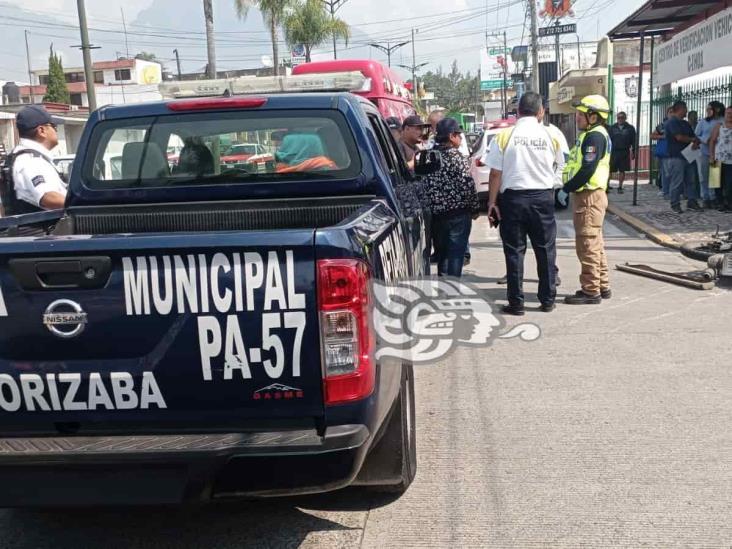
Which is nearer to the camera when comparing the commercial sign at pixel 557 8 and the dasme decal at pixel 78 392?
the dasme decal at pixel 78 392

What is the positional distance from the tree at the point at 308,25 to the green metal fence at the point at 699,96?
21472mm

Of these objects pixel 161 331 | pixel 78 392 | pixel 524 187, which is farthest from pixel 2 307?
pixel 524 187

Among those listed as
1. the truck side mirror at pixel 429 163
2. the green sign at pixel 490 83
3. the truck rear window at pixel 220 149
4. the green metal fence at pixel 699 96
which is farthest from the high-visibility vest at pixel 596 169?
the green sign at pixel 490 83

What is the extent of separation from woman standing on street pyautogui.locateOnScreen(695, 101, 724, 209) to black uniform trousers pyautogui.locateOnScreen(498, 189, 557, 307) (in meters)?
7.56

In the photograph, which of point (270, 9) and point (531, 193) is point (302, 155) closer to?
point (531, 193)

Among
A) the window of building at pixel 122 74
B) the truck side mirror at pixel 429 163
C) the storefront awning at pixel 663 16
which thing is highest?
the window of building at pixel 122 74

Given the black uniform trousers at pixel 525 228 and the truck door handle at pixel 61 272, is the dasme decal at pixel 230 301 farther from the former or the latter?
the black uniform trousers at pixel 525 228

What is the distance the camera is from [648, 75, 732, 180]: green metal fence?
14.8m

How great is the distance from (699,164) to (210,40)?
54.9ft

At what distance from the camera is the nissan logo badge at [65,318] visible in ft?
9.18

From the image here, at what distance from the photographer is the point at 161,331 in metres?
2.79

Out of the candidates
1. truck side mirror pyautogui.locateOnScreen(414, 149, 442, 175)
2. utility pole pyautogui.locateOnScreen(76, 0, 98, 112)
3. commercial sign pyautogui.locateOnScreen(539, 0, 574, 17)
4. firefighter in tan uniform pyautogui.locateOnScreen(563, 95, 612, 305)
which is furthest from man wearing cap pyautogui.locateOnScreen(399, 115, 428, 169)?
commercial sign pyautogui.locateOnScreen(539, 0, 574, 17)

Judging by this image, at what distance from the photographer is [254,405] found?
283 cm

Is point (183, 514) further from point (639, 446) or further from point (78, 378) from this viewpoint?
point (639, 446)
